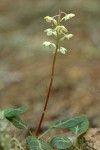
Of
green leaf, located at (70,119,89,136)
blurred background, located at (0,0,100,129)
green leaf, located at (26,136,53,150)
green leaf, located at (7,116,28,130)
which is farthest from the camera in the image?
blurred background, located at (0,0,100,129)

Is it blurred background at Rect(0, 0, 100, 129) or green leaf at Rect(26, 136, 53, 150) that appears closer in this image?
green leaf at Rect(26, 136, 53, 150)

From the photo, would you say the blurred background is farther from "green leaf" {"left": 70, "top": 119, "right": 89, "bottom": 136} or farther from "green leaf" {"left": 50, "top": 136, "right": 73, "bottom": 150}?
"green leaf" {"left": 50, "top": 136, "right": 73, "bottom": 150}

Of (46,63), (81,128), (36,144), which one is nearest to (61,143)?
(36,144)

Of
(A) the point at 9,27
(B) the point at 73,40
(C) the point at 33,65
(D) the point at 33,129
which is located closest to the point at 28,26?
(A) the point at 9,27

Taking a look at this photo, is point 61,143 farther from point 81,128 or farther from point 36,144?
point 81,128

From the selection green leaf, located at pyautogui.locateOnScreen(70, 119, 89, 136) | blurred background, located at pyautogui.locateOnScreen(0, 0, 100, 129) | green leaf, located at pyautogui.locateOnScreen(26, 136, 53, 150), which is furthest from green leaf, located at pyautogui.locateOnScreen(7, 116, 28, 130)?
blurred background, located at pyautogui.locateOnScreen(0, 0, 100, 129)

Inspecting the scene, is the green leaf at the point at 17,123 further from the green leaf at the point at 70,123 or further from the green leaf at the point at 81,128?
the green leaf at the point at 81,128

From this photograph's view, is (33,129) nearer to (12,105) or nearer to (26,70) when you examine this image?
(12,105)
